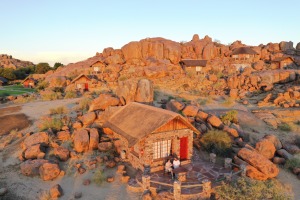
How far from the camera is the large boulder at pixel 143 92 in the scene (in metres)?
26.1

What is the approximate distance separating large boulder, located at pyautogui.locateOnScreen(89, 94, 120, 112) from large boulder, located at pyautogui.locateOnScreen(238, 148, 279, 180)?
1341 centimetres

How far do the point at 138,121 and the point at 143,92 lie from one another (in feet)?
→ 30.0

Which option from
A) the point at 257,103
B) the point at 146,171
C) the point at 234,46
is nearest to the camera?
the point at 146,171

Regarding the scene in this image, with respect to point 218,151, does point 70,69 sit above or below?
above

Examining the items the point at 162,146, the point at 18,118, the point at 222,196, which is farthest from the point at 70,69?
the point at 222,196

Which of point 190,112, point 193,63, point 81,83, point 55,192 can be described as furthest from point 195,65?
point 55,192

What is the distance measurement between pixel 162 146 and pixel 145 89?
1057 centimetres

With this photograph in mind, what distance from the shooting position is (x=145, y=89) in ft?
86.8

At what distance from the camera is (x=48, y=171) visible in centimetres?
1650

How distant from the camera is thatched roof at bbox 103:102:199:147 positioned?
52.4 ft

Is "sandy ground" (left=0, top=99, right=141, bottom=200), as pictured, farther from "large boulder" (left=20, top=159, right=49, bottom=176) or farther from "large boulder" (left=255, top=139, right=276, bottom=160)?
"large boulder" (left=255, top=139, right=276, bottom=160)

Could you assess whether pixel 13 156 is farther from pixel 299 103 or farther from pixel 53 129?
pixel 299 103

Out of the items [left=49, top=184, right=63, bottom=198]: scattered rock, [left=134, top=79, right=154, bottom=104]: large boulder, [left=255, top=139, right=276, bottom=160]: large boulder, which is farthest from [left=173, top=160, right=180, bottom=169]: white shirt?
[left=134, top=79, right=154, bottom=104]: large boulder

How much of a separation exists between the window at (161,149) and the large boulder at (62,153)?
23.2 ft
